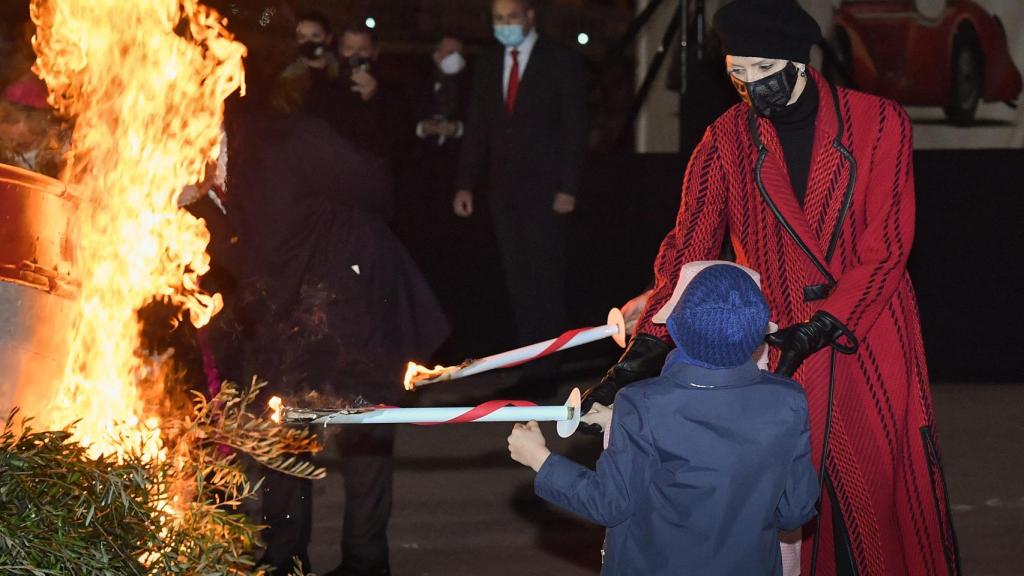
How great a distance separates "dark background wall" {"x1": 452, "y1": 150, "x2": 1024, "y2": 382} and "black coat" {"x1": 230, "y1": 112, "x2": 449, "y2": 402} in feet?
10.6

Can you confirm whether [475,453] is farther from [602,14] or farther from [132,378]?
[602,14]

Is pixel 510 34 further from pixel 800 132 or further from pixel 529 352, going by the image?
pixel 529 352

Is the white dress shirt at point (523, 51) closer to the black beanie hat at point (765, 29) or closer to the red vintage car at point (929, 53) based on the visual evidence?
the red vintage car at point (929, 53)

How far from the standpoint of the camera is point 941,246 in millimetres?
8469

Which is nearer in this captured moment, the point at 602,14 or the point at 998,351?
the point at 998,351

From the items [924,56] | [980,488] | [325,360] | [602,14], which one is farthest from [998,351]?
[602,14]

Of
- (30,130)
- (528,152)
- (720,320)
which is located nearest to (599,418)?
(720,320)

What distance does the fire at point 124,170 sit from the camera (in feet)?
12.9

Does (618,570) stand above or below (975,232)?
above

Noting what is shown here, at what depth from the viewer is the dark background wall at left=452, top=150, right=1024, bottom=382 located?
8.33 meters

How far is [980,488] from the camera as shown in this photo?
255 inches

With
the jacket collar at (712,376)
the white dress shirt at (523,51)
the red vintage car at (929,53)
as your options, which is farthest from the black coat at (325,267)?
the red vintage car at (929,53)

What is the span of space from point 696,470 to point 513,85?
501cm

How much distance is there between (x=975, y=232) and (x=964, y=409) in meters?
1.10
